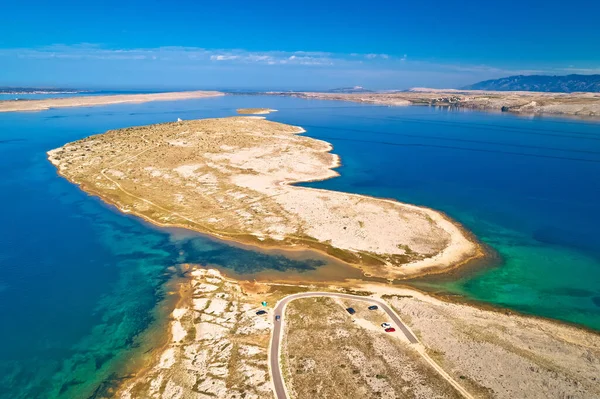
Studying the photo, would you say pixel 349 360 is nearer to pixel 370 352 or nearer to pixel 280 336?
pixel 370 352

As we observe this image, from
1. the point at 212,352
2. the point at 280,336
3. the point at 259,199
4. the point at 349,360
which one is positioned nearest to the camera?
the point at 349,360

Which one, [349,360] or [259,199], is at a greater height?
[259,199]

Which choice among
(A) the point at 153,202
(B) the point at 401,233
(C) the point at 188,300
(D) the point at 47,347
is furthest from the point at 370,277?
(A) the point at 153,202

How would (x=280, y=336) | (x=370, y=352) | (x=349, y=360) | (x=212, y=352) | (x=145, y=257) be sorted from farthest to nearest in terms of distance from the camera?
(x=145, y=257) → (x=280, y=336) → (x=212, y=352) → (x=370, y=352) → (x=349, y=360)

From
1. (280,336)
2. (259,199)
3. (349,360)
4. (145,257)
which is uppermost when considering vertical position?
(259,199)

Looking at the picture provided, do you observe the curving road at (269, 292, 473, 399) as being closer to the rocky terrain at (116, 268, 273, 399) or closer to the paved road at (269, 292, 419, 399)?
the paved road at (269, 292, 419, 399)

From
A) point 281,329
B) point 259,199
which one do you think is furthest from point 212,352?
point 259,199

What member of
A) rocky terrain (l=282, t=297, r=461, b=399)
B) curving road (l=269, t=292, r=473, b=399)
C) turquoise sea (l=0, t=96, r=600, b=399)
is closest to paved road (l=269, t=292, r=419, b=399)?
curving road (l=269, t=292, r=473, b=399)

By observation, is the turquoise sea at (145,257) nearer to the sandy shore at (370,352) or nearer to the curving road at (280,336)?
the sandy shore at (370,352)

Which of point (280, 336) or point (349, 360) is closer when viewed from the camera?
point (349, 360)
